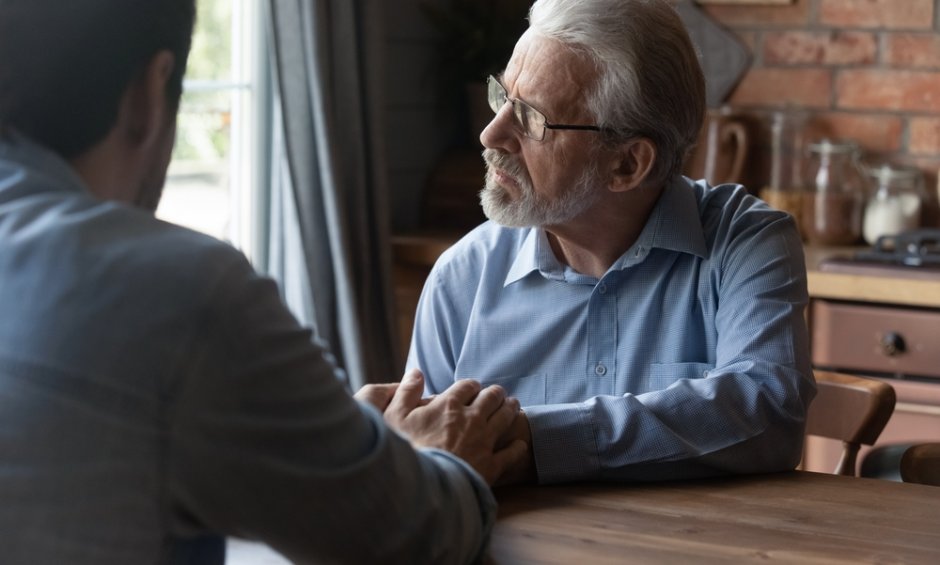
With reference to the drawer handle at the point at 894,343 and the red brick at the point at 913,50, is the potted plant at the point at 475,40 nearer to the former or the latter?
the red brick at the point at 913,50

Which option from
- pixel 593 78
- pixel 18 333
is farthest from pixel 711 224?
pixel 18 333

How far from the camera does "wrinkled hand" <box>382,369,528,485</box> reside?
4.68 ft

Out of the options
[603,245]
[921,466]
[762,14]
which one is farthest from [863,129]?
[921,466]

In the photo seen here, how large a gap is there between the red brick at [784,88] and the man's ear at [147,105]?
2767 mm

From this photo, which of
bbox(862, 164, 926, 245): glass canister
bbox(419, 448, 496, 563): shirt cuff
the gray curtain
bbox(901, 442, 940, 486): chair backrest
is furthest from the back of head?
bbox(862, 164, 926, 245): glass canister

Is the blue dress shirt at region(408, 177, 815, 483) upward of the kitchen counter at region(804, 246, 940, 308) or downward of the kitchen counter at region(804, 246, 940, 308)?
upward

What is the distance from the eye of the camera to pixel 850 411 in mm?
1944

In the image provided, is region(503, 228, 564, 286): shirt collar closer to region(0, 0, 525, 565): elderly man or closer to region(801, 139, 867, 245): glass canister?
region(0, 0, 525, 565): elderly man

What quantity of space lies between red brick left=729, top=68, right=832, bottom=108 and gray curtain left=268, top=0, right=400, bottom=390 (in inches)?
42.0

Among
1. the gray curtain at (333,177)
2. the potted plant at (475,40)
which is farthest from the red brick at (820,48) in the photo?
the gray curtain at (333,177)

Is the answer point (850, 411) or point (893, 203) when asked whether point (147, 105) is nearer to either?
point (850, 411)

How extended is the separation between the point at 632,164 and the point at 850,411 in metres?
0.52

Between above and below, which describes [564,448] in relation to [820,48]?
below

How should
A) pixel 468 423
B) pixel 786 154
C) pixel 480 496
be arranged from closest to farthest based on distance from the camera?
pixel 480 496 < pixel 468 423 < pixel 786 154
